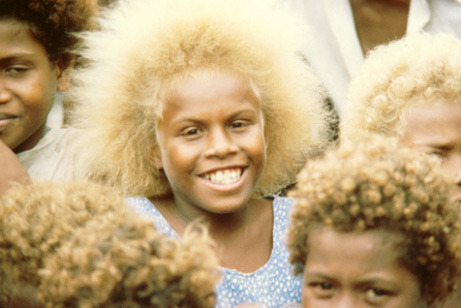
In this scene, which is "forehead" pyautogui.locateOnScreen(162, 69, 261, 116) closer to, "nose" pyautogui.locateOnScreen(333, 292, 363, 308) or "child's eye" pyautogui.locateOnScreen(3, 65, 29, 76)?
"child's eye" pyautogui.locateOnScreen(3, 65, 29, 76)

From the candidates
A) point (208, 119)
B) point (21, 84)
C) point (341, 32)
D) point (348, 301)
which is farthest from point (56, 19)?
point (348, 301)

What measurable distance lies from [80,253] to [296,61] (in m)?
1.69

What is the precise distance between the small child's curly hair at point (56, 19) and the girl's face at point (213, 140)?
2.20 feet

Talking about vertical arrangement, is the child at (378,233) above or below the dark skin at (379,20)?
below

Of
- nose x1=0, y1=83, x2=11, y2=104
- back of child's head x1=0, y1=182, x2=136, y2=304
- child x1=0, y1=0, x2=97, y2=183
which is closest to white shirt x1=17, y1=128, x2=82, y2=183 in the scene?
child x1=0, y1=0, x2=97, y2=183

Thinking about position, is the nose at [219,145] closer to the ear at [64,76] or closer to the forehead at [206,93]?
the forehead at [206,93]

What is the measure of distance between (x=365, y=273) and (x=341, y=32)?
→ 1.74 m

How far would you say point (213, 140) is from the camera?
253 cm

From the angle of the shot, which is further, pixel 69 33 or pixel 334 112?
pixel 334 112

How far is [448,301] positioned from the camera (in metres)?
2.49

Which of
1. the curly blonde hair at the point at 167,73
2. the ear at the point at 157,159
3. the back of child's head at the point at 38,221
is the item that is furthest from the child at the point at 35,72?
the back of child's head at the point at 38,221

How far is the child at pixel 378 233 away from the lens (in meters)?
→ 1.98

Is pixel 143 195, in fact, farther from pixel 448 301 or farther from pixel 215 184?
pixel 448 301

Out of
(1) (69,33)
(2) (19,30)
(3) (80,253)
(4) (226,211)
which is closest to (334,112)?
Answer: (4) (226,211)
